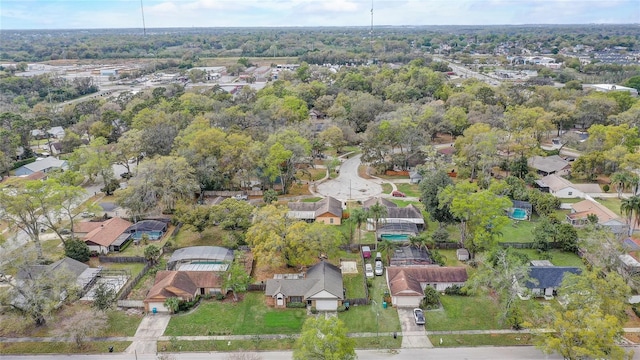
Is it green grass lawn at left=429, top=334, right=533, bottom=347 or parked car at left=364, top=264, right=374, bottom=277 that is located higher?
parked car at left=364, top=264, right=374, bottom=277

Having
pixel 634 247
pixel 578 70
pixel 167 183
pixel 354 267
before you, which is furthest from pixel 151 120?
pixel 578 70

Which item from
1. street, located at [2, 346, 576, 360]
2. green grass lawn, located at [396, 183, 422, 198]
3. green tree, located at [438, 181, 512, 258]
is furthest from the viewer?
green grass lawn, located at [396, 183, 422, 198]

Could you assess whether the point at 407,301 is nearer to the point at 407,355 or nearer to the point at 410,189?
the point at 407,355

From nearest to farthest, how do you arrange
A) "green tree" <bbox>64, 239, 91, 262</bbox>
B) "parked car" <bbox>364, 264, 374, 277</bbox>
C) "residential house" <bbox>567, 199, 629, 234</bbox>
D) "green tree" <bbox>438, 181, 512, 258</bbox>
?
"green tree" <bbox>438, 181, 512, 258</bbox> → "parked car" <bbox>364, 264, 374, 277</bbox> → "green tree" <bbox>64, 239, 91, 262</bbox> → "residential house" <bbox>567, 199, 629, 234</bbox>

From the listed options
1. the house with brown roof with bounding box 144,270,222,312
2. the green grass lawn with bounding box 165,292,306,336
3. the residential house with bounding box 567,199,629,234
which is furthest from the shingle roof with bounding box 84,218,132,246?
the residential house with bounding box 567,199,629,234

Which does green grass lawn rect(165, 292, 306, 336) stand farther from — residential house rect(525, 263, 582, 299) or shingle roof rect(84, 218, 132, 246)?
residential house rect(525, 263, 582, 299)

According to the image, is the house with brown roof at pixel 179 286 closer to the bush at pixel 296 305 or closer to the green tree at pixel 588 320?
the bush at pixel 296 305

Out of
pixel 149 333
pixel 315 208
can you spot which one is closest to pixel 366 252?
pixel 315 208

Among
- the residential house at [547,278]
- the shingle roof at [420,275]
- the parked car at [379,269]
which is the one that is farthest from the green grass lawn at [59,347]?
the residential house at [547,278]

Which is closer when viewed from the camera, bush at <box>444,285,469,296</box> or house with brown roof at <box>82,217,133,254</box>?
bush at <box>444,285,469,296</box>
